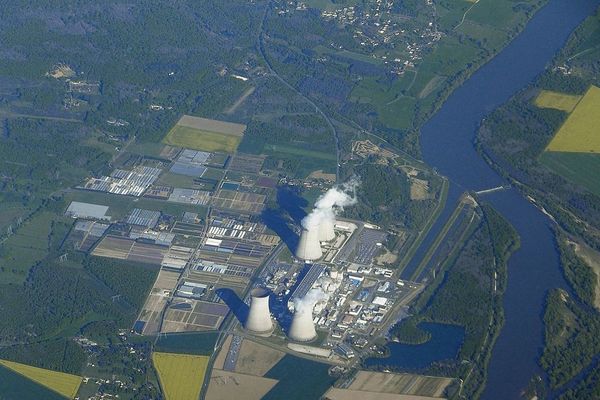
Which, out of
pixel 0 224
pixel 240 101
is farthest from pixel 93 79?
pixel 0 224

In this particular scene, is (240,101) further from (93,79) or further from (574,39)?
(574,39)

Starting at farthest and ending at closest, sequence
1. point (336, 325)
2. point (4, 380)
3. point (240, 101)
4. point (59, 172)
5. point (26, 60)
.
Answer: point (26, 60) < point (240, 101) < point (59, 172) < point (336, 325) < point (4, 380)

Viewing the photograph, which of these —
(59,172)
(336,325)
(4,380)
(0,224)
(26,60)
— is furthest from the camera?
(26,60)

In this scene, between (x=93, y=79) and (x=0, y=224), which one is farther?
(x=93, y=79)

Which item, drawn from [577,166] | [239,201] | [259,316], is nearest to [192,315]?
[259,316]

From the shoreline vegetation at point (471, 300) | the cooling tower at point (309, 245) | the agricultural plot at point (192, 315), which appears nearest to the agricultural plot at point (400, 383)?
the shoreline vegetation at point (471, 300)

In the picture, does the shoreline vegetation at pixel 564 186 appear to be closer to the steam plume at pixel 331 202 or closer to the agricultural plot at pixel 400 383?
the agricultural plot at pixel 400 383

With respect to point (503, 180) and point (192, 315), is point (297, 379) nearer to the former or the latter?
point (192, 315)
